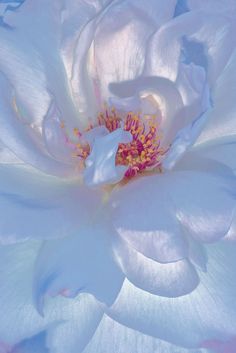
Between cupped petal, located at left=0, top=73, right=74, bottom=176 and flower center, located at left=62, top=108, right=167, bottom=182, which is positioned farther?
flower center, located at left=62, top=108, right=167, bottom=182

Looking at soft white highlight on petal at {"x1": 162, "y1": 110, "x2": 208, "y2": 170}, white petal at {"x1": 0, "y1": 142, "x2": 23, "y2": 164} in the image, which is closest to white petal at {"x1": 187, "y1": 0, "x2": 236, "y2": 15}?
soft white highlight on petal at {"x1": 162, "y1": 110, "x2": 208, "y2": 170}

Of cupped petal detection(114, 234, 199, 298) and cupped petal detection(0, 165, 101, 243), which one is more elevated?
cupped petal detection(0, 165, 101, 243)

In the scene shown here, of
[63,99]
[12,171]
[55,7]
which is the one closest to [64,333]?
[12,171]

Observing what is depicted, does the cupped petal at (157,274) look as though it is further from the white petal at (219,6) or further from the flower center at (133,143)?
the white petal at (219,6)

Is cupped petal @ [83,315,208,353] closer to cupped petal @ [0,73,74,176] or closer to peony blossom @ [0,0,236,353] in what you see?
peony blossom @ [0,0,236,353]

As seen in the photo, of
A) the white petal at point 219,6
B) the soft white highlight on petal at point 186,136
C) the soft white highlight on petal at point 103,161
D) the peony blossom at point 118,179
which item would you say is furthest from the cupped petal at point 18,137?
the white petal at point 219,6

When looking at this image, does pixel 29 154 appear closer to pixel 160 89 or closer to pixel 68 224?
pixel 68 224
